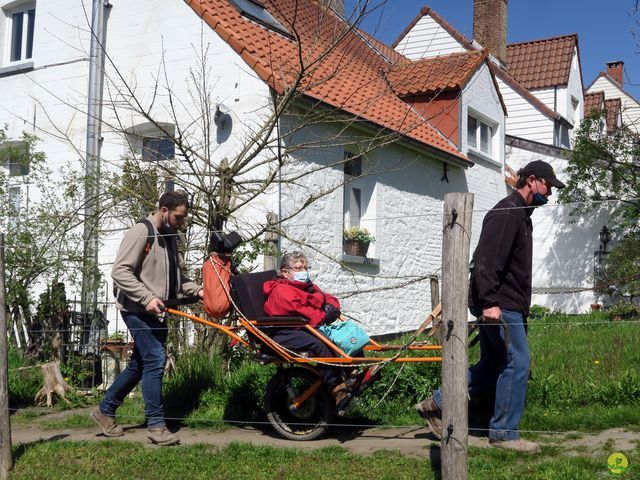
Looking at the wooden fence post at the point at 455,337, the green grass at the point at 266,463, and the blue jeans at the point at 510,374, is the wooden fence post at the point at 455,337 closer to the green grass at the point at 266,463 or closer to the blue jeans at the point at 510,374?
the green grass at the point at 266,463

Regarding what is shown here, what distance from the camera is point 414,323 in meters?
15.4

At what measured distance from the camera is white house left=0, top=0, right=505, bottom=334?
1130 centimetres

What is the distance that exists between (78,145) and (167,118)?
5.81 feet

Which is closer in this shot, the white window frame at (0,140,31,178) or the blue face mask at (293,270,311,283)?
the blue face mask at (293,270,311,283)

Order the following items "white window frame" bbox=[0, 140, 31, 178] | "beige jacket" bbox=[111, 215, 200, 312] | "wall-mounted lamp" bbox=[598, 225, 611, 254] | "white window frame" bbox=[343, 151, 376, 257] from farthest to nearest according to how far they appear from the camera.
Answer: "wall-mounted lamp" bbox=[598, 225, 611, 254] < "white window frame" bbox=[343, 151, 376, 257] < "white window frame" bbox=[0, 140, 31, 178] < "beige jacket" bbox=[111, 215, 200, 312]

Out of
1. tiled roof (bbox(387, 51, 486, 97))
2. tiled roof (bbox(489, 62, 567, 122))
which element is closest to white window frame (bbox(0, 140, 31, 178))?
tiled roof (bbox(387, 51, 486, 97))

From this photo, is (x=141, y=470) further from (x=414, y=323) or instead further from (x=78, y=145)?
(x=414, y=323)

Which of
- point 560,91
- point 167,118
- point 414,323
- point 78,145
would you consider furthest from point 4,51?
point 560,91

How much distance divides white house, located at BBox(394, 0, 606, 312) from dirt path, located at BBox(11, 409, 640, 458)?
14.6m

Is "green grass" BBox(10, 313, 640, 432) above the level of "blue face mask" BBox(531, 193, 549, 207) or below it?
below


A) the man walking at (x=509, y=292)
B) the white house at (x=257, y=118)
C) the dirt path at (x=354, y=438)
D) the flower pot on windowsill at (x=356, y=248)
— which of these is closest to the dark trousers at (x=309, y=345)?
the dirt path at (x=354, y=438)

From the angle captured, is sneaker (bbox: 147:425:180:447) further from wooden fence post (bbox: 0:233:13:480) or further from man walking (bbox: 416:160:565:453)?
man walking (bbox: 416:160:565:453)

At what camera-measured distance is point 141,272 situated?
22.3 ft

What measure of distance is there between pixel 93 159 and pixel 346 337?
6.00 meters
